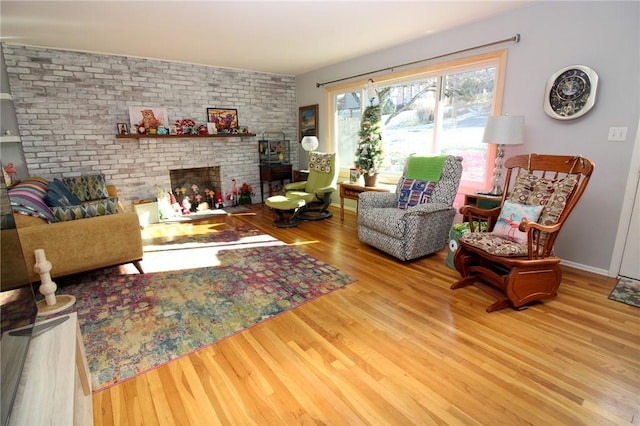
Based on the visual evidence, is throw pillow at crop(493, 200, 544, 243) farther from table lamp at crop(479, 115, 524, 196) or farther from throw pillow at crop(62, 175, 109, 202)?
throw pillow at crop(62, 175, 109, 202)

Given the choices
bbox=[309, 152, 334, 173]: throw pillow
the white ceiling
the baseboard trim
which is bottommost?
the baseboard trim

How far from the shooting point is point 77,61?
405 centimetres

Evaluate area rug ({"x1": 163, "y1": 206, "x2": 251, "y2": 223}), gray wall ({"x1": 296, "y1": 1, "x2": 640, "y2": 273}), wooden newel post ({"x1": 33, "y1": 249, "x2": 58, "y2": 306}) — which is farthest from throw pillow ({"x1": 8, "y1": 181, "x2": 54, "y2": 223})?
gray wall ({"x1": 296, "y1": 1, "x2": 640, "y2": 273})

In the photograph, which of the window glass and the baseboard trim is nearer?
the baseboard trim

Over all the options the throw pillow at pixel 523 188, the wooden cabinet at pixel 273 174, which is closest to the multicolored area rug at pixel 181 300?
the throw pillow at pixel 523 188

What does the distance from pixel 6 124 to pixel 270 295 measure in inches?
155

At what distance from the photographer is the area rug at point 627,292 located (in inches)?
89.9

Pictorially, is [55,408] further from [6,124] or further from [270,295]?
[6,124]

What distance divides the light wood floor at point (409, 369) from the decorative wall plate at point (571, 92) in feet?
5.02

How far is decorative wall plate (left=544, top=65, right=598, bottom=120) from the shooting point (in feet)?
8.39

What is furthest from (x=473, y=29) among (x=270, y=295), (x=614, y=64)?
(x=270, y=295)

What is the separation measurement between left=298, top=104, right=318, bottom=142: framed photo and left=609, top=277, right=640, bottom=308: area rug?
461 cm

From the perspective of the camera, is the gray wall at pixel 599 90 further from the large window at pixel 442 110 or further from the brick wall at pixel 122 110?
the brick wall at pixel 122 110

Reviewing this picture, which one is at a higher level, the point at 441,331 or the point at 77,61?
the point at 77,61
